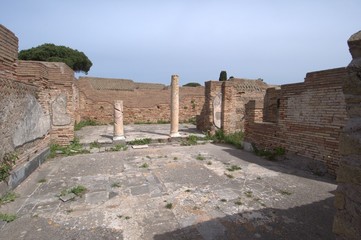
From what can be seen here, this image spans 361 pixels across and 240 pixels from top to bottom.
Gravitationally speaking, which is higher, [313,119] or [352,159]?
[313,119]

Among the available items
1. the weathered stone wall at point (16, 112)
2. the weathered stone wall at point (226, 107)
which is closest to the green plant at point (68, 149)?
the weathered stone wall at point (16, 112)

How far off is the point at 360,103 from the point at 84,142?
7.66 meters

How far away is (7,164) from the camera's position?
4141mm

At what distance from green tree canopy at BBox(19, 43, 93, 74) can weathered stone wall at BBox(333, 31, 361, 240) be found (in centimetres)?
3258

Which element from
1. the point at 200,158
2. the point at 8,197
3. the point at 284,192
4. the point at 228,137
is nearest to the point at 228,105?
the point at 228,137

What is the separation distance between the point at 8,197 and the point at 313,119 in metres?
6.23

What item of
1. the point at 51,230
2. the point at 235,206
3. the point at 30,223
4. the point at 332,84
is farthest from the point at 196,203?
the point at 332,84

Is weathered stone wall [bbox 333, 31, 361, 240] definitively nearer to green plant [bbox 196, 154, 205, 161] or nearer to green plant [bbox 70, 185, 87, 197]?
green plant [bbox 70, 185, 87, 197]

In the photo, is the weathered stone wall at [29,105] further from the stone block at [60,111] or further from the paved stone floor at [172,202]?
the paved stone floor at [172,202]

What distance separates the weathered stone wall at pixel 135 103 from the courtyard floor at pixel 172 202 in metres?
8.61

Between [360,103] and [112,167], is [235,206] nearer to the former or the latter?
[360,103]

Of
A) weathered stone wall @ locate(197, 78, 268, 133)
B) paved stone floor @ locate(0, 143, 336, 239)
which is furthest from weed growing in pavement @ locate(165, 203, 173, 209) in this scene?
weathered stone wall @ locate(197, 78, 268, 133)

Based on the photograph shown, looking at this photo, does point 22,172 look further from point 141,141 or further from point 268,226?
point 268,226

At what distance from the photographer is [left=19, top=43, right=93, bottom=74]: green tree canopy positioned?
28.6 metres
